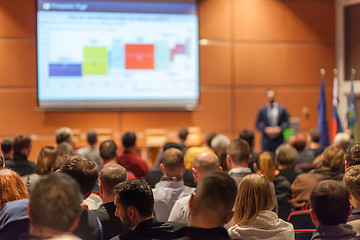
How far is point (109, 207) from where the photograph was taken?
273 cm

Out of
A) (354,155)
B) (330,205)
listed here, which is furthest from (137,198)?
(354,155)

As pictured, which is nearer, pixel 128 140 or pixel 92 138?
pixel 128 140

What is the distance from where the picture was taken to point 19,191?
8.65 ft

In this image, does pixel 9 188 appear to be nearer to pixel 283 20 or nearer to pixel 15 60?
pixel 15 60

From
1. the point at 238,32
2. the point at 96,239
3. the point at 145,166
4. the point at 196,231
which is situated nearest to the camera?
the point at 196,231

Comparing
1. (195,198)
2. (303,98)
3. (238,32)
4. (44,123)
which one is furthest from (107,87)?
(195,198)

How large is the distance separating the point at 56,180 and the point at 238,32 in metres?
7.97

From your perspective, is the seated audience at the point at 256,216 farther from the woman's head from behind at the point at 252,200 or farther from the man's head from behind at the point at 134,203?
the man's head from behind at the point at 134,203

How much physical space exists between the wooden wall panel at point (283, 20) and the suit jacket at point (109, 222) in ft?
22.9

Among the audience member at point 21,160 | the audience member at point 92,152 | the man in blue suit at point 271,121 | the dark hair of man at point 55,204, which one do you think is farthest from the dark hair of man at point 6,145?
the man in blue suit at point 271,121

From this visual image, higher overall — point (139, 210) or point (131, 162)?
point (139, 210)

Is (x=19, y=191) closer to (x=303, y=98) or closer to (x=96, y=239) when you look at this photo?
(x=96, y=239)

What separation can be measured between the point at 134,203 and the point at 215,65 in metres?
7.05

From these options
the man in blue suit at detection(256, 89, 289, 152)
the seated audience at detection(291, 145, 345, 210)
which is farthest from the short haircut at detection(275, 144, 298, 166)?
the man in blue suit at detection(256, 89, 289, 152)
